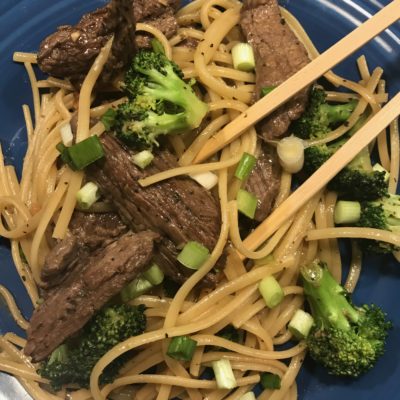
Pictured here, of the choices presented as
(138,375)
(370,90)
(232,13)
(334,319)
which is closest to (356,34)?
(370,90)

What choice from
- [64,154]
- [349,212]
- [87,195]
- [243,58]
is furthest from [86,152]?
[349,212]

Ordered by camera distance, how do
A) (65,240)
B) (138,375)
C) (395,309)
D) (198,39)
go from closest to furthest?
(65,240) < (138,375) < (395,309) < (198,39)

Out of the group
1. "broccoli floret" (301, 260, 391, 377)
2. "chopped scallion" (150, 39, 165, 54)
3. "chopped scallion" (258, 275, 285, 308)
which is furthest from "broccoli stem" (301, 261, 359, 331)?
"chopped scallion" (150, 39, 165, 54)

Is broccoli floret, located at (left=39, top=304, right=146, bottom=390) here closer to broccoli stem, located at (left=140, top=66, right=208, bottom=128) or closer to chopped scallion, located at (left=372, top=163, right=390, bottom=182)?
broccoli stem, located at (left=140, top=66, right=208, bottom=128)

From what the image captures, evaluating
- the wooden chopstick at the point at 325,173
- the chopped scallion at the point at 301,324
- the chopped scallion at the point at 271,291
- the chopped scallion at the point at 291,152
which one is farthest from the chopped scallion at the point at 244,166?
the chopped scallion at the point at 301,324

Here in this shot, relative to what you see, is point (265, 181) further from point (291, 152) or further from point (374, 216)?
point (374, 216)

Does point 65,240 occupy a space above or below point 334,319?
above

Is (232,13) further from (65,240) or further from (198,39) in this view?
(65,240)
